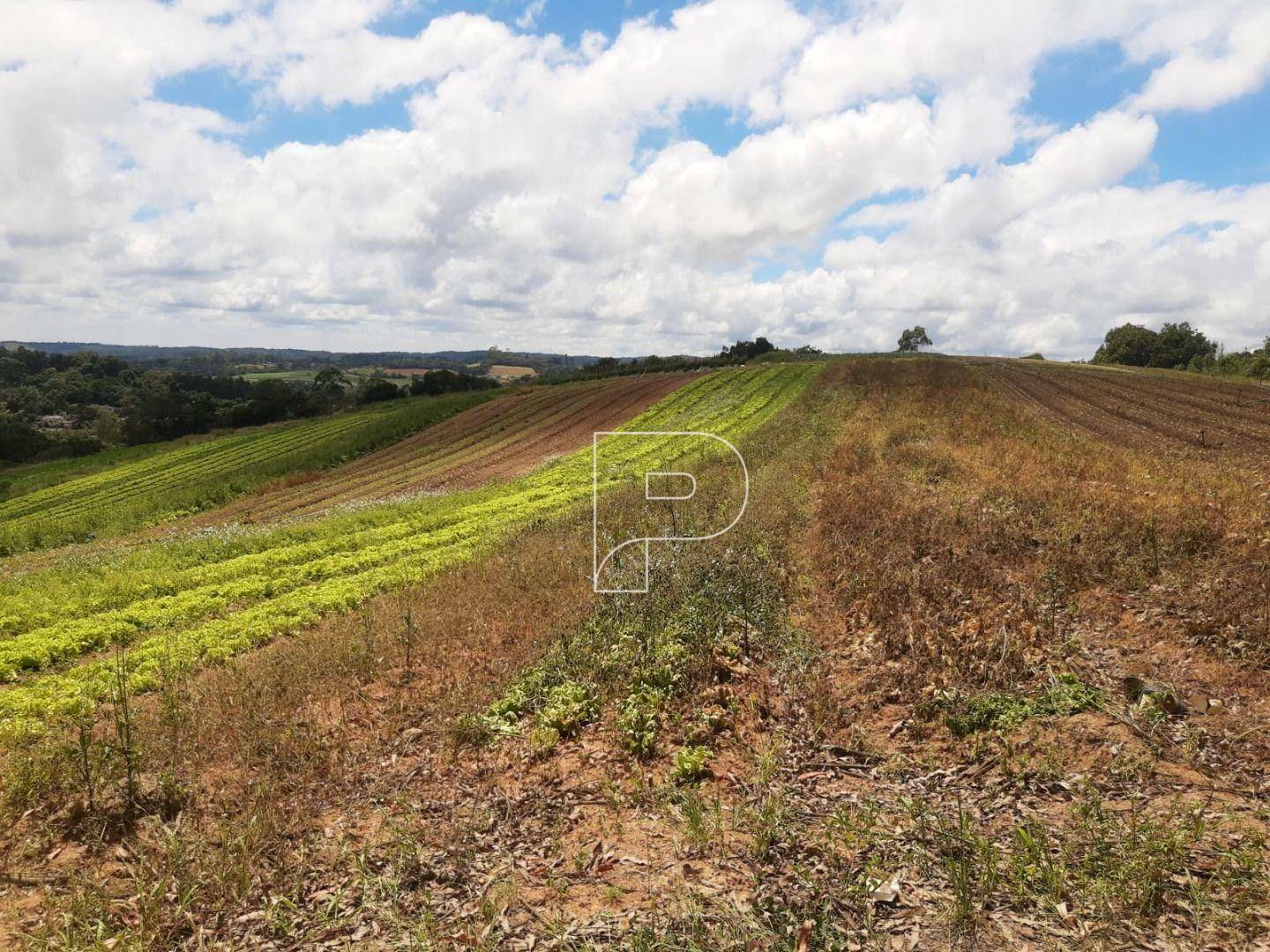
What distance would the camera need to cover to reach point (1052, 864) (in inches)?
173

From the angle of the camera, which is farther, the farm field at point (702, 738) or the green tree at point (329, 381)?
the green tree at point (329, 381)

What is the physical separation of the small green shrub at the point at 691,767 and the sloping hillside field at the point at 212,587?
786cm

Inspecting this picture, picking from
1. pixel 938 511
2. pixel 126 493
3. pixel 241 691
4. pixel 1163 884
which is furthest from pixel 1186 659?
pixel 126 493

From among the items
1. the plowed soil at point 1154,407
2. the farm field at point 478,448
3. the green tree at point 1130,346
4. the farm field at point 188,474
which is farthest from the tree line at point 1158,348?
the farm field at point 188,474

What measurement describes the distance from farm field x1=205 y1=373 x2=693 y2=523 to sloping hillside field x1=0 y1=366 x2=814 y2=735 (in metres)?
6.10

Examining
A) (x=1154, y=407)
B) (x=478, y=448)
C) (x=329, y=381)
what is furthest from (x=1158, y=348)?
(x=329, y=381)

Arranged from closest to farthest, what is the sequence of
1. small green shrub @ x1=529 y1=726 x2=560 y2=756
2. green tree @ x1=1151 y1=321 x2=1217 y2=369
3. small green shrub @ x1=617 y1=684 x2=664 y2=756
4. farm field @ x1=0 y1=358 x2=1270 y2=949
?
farm field @ x1=0 y1=358 x2=1270 y2=949 < small green shrub @ x1=617 y1=684 x2=664 y2=756 < small green shrub @ x1=529 y1=726 x2=560 y2=756 < green tree @ x1=1151 y1=321 x2=1217 y2=369

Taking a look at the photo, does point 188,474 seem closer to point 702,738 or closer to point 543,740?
point 543,740

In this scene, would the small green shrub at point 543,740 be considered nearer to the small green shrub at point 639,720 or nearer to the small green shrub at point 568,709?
the small green shrub at point 568,709

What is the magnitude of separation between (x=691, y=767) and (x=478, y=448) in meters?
32.1

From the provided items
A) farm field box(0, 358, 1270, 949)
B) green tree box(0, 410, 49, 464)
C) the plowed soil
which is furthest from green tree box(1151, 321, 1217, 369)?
green tree box(0, 410, 49, 464)

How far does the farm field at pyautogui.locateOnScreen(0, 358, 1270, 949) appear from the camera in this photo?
444 cm

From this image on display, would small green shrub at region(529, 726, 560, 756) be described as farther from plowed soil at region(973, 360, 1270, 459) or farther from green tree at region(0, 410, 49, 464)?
green tree at region(0, 410, 49, 464)

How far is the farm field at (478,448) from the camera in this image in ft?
87.6
